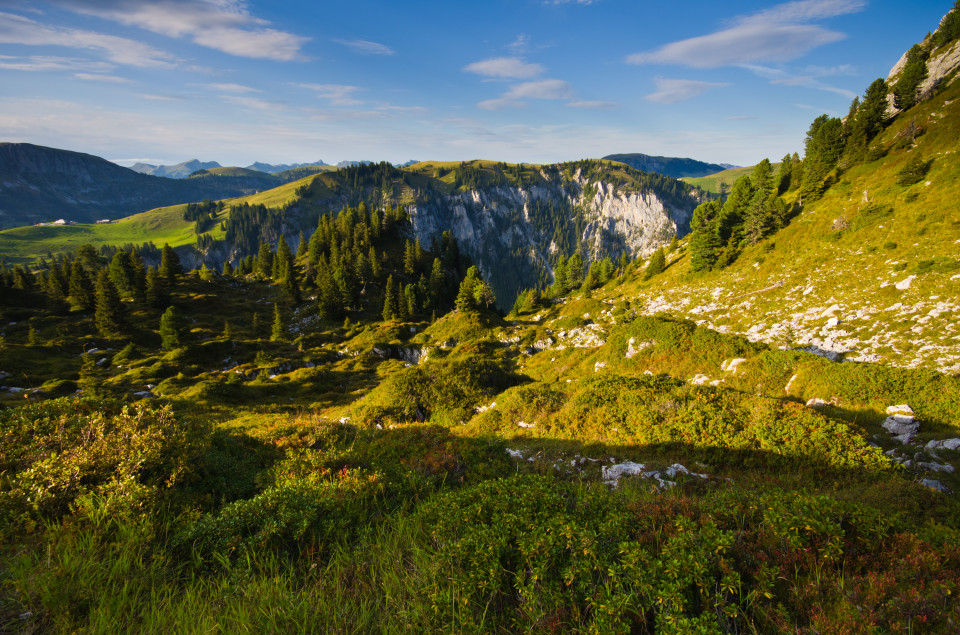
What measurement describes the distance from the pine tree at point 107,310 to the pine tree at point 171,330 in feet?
36.1

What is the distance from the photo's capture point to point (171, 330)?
5253 centimetres

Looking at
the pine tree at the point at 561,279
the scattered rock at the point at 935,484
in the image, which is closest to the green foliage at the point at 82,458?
the scattered rock at the point at 935,484

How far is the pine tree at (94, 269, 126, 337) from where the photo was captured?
55875 millimetres

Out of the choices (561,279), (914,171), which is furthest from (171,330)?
(914,171)

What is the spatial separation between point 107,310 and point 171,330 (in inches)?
574

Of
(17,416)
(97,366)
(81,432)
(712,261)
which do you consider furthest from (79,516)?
(712,261)

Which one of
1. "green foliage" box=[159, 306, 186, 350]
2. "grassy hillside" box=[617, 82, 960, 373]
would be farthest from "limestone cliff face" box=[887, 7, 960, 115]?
"green foliage" box=[159, 306, 186, 350]

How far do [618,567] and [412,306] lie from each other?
237ft

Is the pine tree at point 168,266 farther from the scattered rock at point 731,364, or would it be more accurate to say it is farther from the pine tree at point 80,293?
the scattered rock at point 731,364

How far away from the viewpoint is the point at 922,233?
29109 mm

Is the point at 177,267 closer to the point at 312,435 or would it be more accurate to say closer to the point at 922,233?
the point at 312,435

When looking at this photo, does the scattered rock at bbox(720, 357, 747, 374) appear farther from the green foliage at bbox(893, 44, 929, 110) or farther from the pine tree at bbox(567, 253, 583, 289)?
the green foliage at bbox(893, 44, 929, 110)

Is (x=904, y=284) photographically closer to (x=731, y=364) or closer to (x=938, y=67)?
(x=731, y=364)

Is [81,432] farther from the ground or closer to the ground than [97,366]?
farther from the ground
